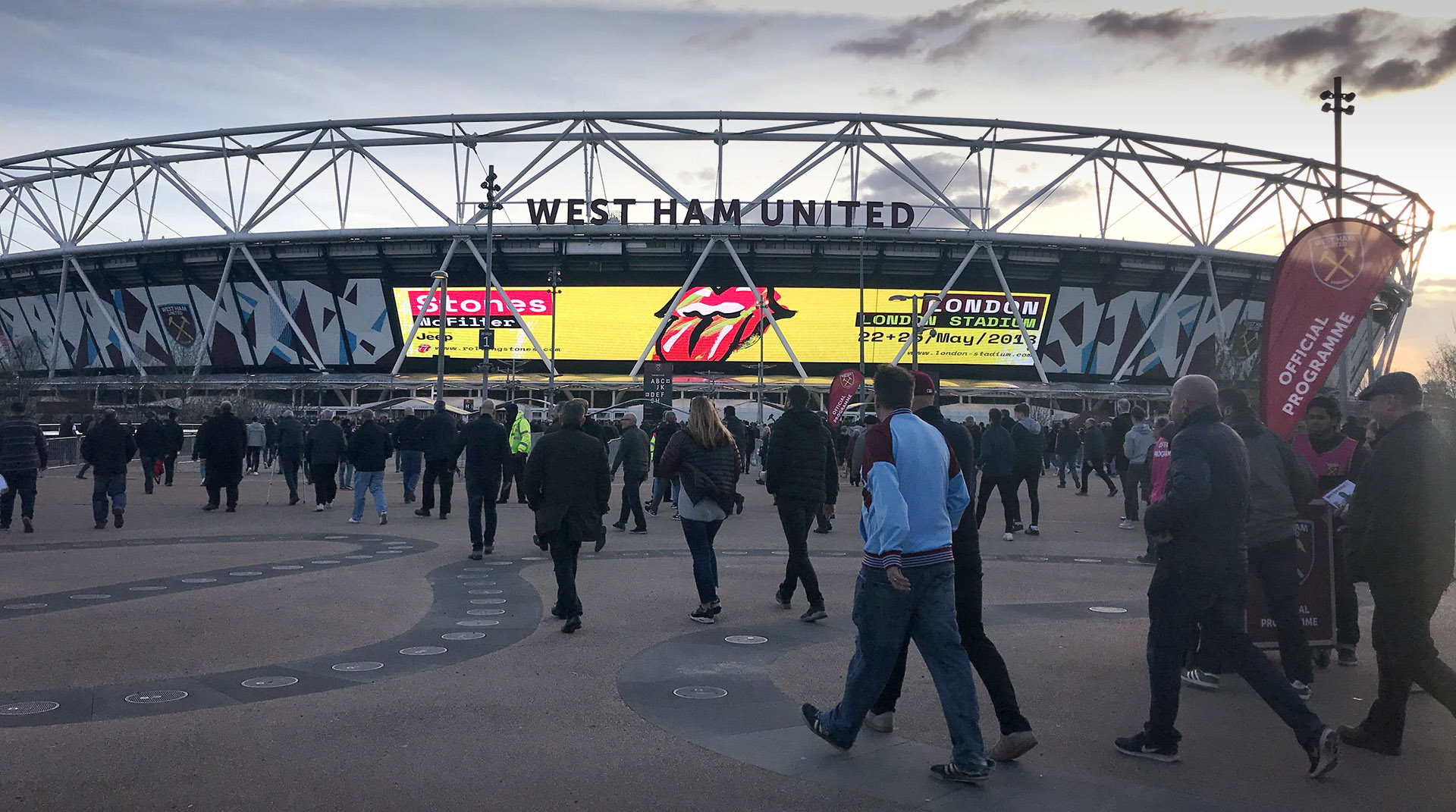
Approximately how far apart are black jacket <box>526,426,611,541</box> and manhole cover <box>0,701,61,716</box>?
3355mm

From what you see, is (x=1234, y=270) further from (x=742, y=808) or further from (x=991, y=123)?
(x=742, y=808)

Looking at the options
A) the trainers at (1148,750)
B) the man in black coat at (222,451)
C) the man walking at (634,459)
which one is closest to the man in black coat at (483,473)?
the man walking at (634,459)

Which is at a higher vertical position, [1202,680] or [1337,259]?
[1337,259]

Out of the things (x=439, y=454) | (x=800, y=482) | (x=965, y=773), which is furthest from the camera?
(x=439, y=454)

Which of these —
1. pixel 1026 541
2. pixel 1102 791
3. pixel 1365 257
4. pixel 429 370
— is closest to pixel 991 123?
pixel 429 370

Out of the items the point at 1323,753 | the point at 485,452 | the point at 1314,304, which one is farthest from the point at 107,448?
the point at 1323,753

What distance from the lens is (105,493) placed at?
1488cm

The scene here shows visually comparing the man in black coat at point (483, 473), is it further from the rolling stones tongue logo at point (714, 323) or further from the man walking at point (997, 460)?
the rolling stones tongue logo at point (714, 323)

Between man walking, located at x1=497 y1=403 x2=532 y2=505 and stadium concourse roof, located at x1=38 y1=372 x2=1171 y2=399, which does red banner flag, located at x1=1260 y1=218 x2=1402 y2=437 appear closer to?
man walking, located at x1=497 y1=403 x2=532 y2=505

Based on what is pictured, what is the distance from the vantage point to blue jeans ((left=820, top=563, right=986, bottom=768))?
14.9ft

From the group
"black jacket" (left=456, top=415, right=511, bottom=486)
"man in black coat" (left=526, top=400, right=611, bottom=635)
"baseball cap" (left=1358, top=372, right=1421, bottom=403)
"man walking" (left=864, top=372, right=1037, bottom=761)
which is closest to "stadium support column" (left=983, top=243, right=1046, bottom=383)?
"black jacket" (left=456, top=415, right=511, bottom=486)

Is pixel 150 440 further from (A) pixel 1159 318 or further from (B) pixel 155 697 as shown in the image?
(A) pixel 1159 318

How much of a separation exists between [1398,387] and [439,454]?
14277 mm

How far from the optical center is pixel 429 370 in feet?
183
